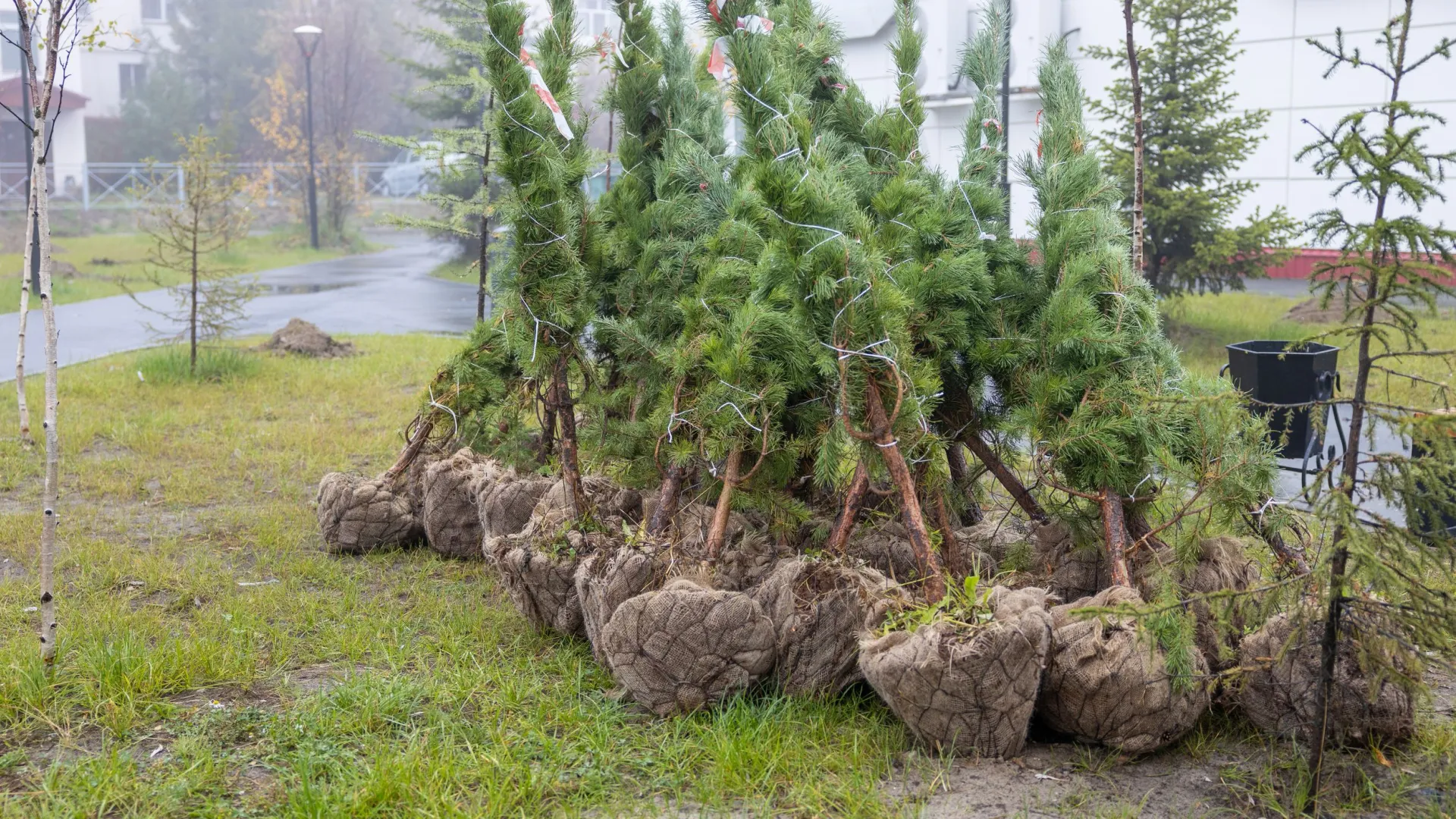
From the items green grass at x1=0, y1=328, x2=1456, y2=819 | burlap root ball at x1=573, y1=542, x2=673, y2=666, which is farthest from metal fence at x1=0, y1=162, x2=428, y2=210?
burlap root ball at x1=573, y1=542, x2=673, y2=666

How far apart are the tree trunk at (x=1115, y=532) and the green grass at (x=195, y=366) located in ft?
27.3

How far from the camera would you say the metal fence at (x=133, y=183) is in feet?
105

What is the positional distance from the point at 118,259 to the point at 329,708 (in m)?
23.9

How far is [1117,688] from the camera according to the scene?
3256mm

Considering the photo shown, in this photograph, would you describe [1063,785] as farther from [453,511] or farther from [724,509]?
[453,511]

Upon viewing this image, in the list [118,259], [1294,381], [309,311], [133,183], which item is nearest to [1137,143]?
[1294,381]

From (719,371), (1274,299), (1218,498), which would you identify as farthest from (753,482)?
(1274,299)

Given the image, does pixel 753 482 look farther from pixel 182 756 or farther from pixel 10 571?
pixel 10 571

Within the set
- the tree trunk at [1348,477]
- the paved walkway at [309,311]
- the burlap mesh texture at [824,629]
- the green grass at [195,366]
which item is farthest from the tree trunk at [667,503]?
the paved walkway at [309,311]

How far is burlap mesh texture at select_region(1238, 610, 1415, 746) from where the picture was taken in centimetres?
327

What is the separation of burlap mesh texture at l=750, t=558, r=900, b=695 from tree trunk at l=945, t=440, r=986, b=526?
95cm

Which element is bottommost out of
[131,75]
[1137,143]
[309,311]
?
[309,311]

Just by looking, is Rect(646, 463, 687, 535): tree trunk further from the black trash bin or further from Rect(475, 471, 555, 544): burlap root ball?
the black trash bin

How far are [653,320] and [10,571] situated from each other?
10.1 ft
